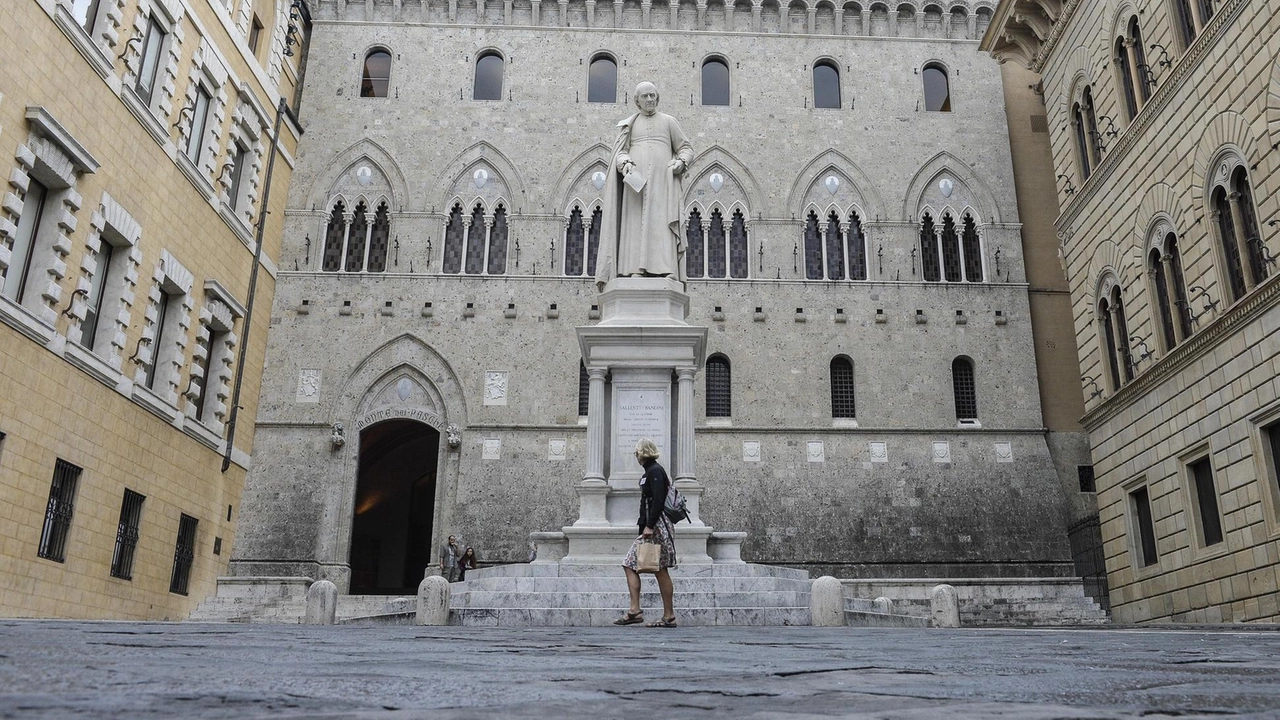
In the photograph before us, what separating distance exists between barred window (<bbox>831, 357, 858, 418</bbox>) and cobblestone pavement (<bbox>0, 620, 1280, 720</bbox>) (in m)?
18.5

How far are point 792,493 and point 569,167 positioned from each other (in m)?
9.69

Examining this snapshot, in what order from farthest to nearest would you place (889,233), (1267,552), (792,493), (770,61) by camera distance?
1. (770,61)
2. (889,233)
3. (792,493)
4. (1267,552)

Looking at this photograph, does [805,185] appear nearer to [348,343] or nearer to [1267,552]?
[348,343]

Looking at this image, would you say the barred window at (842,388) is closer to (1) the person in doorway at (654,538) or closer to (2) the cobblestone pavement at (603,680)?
(1) the person in doorway at (654,538)

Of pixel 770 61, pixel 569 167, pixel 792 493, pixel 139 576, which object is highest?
pixel 770 61

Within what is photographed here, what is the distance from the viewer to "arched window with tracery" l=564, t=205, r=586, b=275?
24.7 m

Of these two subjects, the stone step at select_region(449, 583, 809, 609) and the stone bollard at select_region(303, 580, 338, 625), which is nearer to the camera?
the stone step at select_region(449, 583, 809, 609)

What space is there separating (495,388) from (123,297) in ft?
27.1

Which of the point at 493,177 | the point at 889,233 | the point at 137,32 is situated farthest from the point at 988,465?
the point at 137,32

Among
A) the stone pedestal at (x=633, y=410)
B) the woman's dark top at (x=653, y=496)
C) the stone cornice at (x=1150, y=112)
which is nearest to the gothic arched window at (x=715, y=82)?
the stone cornice at (x=1150, y=112)

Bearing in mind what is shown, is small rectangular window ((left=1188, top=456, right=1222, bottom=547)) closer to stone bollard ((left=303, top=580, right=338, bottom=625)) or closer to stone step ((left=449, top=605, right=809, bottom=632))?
stone step ((left=449, top=605, right=809, bottom=632))

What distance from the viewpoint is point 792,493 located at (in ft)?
74.5

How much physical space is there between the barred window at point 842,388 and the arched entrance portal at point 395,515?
10920mm

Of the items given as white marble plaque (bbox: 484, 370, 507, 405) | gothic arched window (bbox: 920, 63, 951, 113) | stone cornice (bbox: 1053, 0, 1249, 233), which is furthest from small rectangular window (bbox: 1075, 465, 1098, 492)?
white marble plaque (bbox: 484, 370, 507, 405)
